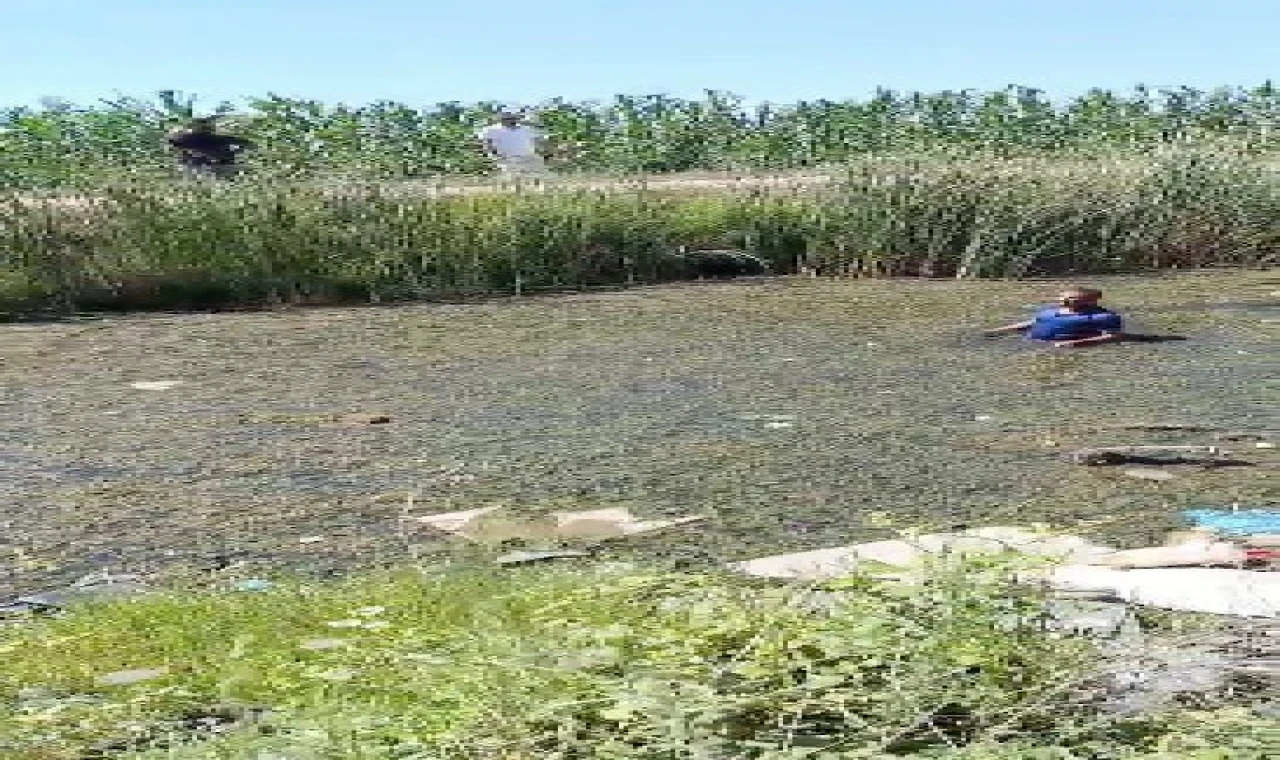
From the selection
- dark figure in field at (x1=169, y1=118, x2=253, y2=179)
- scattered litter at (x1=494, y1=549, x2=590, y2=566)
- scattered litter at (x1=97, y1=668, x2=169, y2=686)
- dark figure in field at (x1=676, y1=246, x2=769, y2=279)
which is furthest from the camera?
dark figure in field at (x1=169, y1=118, x2=253, y2=179)

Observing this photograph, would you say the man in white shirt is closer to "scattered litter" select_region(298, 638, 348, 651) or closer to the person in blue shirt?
the person in blue shirt

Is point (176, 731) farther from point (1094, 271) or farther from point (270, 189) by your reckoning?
point (1094, 271)

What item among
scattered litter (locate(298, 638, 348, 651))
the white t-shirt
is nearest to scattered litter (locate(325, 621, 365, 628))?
scattered litter (locate(298, 638, 348, 651))

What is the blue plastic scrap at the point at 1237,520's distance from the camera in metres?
→ 5.46

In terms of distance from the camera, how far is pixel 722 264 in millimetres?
14742

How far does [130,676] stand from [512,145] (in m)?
14.2

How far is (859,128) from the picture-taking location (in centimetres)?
2384

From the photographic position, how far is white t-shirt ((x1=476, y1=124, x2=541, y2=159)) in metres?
18.0

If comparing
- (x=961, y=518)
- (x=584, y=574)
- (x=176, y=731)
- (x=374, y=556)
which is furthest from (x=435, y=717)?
(x=961, y=518)

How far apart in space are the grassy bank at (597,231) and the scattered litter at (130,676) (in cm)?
941

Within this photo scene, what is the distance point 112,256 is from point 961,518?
8823 millimetres

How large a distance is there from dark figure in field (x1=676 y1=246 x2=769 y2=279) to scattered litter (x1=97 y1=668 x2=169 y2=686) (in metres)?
10.5

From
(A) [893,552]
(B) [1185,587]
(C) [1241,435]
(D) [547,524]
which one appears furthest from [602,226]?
(B) [1185,587]

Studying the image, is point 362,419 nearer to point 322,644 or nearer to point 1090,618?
point 322,644
